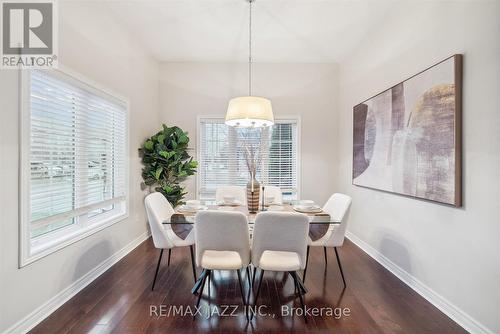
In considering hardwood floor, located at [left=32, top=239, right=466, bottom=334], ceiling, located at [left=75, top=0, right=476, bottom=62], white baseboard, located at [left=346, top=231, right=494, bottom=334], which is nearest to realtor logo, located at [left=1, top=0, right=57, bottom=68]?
ceiling, located at [left=75, top=0, right=476, bottom=62]

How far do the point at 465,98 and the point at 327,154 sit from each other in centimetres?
269

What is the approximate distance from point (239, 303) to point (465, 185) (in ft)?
7.20

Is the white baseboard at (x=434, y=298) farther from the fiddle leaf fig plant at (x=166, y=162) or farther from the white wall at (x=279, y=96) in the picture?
the fiddle leaf fig plant at (x=166, y=162)

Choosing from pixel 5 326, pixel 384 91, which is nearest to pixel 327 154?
pixel 384 91

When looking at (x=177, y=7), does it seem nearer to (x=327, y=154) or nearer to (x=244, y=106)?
(x=244, y=106)

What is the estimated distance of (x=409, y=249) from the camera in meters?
2.60

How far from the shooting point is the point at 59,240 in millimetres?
2211

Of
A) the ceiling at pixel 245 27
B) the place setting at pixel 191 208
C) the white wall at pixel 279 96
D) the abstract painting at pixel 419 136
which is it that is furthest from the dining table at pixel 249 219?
the ceiling at pixel 245 27

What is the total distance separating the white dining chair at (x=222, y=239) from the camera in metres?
1.88

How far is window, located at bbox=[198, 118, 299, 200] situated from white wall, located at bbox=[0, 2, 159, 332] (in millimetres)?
1124

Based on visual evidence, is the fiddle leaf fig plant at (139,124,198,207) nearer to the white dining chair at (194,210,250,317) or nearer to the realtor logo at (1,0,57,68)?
the realtor logo at (1,0,57,68)

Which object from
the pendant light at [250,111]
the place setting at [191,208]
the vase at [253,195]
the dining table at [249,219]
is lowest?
the dining table at [249,219]

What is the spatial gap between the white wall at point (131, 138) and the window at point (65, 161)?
0.09 m

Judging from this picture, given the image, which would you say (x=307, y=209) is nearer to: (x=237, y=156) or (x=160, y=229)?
(x=160, y=229)
